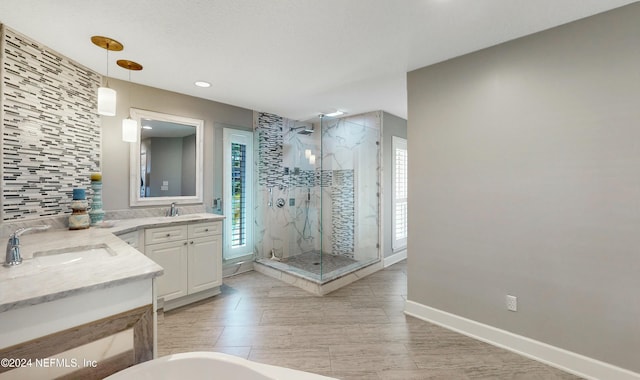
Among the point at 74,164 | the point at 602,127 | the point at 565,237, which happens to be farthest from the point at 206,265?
the point at 602,127

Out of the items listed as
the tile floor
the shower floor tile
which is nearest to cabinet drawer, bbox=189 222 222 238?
the tile floor

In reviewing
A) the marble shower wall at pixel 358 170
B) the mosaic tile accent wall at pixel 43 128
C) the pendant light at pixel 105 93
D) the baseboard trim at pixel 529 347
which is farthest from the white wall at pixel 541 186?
the mosaic tile accent wall at pixel 43 128

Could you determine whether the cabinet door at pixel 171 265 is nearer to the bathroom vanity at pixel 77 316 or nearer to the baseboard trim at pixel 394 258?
the bathroom vanity at pixel 77 316

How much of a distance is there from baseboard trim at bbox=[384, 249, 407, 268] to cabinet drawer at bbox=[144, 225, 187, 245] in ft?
10.1

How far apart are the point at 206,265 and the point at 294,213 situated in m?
1.89

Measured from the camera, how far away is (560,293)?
193cm

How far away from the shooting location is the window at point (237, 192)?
12.6 ft

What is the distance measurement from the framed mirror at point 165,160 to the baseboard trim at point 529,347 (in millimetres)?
3134

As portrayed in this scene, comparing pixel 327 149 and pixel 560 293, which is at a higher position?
pixel 327 149

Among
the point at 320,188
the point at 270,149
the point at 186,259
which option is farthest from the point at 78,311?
the point at 320,188

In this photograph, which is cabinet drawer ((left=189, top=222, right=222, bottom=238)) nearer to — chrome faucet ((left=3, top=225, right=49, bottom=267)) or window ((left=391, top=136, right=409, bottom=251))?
chrome faucet ((left=3, top=225, right=49, bottom=267))

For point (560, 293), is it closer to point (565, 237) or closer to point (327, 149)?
point (565, 237)

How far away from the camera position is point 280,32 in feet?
6.66

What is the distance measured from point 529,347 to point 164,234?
347cm
